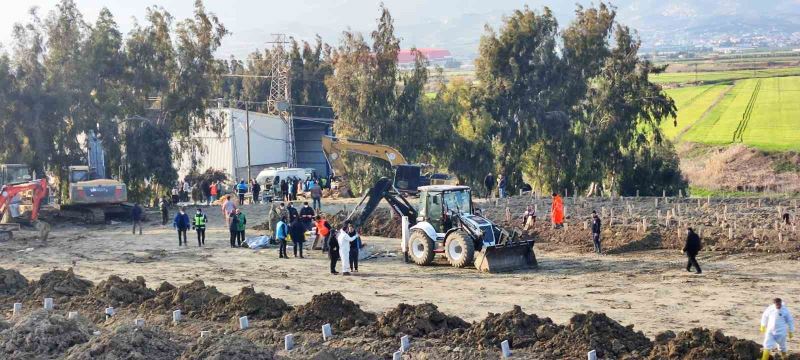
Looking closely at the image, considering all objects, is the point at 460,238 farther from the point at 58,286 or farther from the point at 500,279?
the point at 58,286

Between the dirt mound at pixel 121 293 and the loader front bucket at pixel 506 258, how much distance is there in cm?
747

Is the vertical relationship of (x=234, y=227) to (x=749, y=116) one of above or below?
below

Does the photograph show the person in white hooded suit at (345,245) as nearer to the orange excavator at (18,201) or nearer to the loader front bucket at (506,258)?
the loader front bucket at (506,258)

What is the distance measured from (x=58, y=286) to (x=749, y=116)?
71.5 meters

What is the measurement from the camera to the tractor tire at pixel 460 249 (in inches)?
998

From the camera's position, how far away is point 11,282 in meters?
24.0

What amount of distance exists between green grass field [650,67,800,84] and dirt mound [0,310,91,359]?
114557 millimetres

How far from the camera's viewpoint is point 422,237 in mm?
26438

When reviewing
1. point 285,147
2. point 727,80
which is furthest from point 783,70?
point 285,147

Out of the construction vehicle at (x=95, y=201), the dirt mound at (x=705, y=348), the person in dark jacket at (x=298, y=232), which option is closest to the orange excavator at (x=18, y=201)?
the construction vehicle at (x=95, y=201)

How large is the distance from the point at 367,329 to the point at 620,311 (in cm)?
484

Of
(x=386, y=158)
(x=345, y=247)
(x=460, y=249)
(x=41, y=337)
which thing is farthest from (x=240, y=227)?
(x=41, y=337)

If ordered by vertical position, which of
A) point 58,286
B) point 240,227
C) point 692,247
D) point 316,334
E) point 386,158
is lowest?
point 316,334

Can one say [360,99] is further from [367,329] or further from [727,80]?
[727,80]
